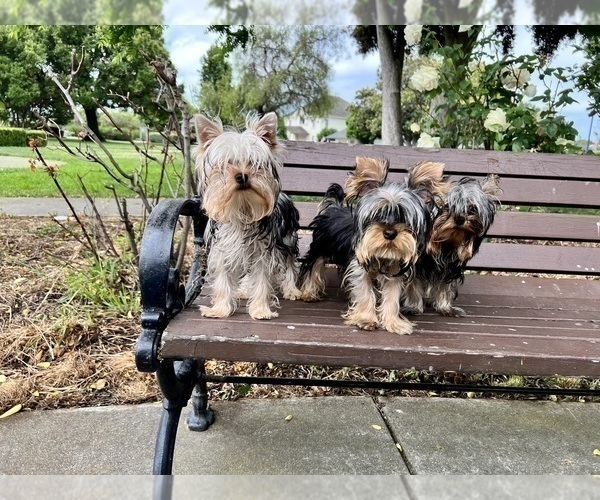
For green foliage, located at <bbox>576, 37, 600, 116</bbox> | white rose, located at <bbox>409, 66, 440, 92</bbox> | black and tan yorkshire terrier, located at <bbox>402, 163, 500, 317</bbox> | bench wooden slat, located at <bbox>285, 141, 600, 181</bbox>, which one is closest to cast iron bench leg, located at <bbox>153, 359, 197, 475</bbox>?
black and tan yorkshire terrier, located at <bbox>402, 163, 500, 317</bbox>

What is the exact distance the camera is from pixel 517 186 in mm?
2961

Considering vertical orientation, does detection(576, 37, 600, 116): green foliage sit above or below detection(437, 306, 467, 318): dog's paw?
above

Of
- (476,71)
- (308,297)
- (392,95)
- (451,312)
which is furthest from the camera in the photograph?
(392,95)

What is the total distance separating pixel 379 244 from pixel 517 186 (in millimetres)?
1442

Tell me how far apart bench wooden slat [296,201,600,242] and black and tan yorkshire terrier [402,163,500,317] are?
0.71 metres

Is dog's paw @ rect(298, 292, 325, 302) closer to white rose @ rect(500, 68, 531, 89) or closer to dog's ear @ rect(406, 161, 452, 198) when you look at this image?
dog's ear @ rect(406, 161, 452, 198)

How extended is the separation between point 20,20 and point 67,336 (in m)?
1.84

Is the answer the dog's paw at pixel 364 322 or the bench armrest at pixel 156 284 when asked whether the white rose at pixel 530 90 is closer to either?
the dog's paw at pixel 364 322

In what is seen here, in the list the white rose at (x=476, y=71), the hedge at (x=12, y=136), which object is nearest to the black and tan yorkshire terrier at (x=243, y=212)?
the white rose at (x=476, y=71)

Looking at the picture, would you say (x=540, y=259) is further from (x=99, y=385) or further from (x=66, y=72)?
(x=66, y=72)

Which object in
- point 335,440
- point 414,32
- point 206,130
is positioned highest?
point 414,32

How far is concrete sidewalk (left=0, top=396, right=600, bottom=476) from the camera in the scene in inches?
93.8

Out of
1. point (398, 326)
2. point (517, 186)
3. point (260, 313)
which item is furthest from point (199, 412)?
point (517, 186)

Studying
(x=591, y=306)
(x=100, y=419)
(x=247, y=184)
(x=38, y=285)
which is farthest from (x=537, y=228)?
(x=38, y=285)
